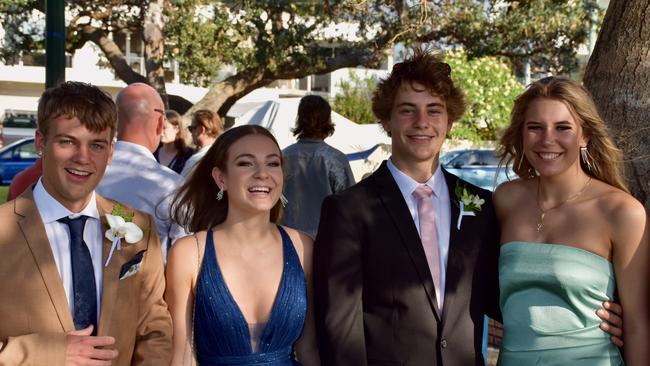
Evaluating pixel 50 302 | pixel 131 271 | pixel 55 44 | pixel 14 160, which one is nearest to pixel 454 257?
pixel 131 271

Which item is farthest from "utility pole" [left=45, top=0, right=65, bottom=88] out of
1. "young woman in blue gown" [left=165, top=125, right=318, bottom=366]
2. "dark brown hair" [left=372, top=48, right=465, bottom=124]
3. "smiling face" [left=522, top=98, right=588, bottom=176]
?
"smiling face" [left=522, top=98, right=588, bottom=176]

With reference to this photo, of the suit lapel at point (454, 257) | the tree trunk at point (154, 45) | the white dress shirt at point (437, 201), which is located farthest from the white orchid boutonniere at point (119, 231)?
the tree trunk at point (154, 45)

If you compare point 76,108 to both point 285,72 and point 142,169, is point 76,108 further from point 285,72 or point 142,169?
point 285,72

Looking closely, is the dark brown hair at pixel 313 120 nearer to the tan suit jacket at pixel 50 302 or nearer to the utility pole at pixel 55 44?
the utility pole at pixel 55 44

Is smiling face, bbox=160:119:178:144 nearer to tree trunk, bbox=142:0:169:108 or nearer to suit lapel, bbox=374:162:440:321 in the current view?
suit lapel, bbox=374:162:440:321

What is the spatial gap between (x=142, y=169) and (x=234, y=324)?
155 cm

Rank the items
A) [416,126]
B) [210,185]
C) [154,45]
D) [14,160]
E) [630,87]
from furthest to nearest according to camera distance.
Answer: [14,160], [154,45], [630,87], [210,185], [416,126]

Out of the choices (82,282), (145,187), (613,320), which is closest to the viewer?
(82,282)

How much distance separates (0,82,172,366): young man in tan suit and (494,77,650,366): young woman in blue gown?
154cm

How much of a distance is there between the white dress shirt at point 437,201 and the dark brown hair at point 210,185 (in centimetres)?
62

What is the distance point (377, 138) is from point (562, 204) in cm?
1353

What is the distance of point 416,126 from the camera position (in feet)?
13.1

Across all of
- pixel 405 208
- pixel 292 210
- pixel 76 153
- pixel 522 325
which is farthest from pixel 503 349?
pixel 292 210

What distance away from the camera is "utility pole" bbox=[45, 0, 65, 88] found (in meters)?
6.77
